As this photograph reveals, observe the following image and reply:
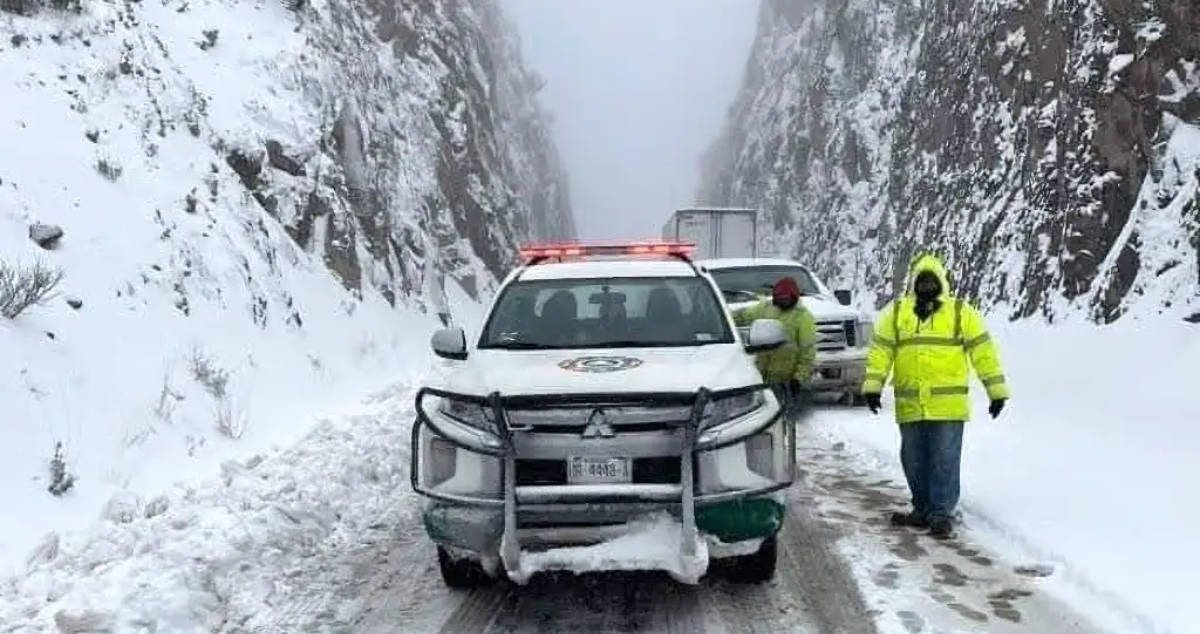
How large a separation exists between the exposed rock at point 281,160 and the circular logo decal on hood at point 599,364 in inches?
529

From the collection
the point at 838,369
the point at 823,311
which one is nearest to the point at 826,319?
the point at 823,311

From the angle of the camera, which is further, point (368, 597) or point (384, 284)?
point (384, 284)

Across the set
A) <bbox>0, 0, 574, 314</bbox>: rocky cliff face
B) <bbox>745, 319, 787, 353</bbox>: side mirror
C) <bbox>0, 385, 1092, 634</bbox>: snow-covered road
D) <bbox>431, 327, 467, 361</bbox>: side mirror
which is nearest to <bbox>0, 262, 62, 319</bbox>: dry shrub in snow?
<bbox>0, 0, 574, 314</bbox>: rocky cliff face

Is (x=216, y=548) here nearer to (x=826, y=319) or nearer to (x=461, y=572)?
(x=461, y=572)

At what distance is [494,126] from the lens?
52.4 metres

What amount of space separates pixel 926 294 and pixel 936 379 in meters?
0.55

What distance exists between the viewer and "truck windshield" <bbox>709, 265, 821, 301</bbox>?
1438 centimetres

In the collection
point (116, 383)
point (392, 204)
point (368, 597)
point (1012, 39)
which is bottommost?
point (368, 597)

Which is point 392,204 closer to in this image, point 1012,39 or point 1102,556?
point 1012,39

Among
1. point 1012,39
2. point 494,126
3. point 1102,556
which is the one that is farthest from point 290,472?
point 494,126

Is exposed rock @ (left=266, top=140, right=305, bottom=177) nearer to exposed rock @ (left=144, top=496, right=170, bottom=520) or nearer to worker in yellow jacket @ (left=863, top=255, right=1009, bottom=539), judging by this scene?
exposed rock @ (left=144, top=496, right=170, bottom=520)

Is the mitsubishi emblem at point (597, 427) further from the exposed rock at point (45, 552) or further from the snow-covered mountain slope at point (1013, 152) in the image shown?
the snow-covered mountain slope at point (1013, 152)

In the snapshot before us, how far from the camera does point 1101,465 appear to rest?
8.70 meters

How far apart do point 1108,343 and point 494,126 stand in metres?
41.2
